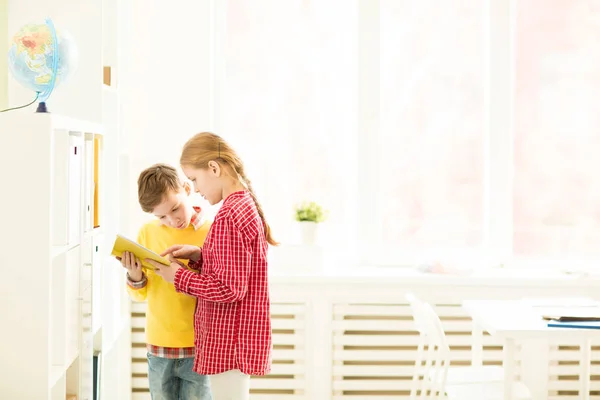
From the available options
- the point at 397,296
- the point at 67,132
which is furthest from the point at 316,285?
the point at 67,132

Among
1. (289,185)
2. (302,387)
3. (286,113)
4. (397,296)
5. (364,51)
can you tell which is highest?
(364,51)

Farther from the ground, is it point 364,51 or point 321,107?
point 364,51

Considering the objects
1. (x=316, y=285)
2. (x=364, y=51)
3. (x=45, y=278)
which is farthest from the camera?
(x=364, y=51)

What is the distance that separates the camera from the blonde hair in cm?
228

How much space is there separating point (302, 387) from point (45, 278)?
1.86 meters

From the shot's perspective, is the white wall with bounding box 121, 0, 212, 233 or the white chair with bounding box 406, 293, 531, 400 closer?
the white chair with bounding box 406, 293, 531, 400

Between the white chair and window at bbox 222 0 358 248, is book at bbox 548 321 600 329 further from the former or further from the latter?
window at bbox 222 0 358 248

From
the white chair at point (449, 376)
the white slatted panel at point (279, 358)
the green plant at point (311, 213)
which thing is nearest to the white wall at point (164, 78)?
the green plant at point (311, 213)

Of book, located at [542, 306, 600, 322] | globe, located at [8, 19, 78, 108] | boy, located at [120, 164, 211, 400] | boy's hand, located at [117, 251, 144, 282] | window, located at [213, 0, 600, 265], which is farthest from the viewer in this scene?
window, located at [213, 0, 600, 265]

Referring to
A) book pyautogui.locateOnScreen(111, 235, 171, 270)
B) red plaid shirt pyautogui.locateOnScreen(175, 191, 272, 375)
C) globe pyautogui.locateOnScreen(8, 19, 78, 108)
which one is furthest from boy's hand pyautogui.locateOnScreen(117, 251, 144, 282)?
globe pyautogui.locateOnScreen(8, 19, 78, 108)

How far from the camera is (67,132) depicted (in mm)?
1976

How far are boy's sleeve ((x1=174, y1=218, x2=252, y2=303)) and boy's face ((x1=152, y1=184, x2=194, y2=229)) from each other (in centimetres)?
23

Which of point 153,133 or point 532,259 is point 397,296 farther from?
point 153,133

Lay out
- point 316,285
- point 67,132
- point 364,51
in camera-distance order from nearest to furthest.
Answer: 1. point 67,132
2. point 316,285
3. point 364,51
